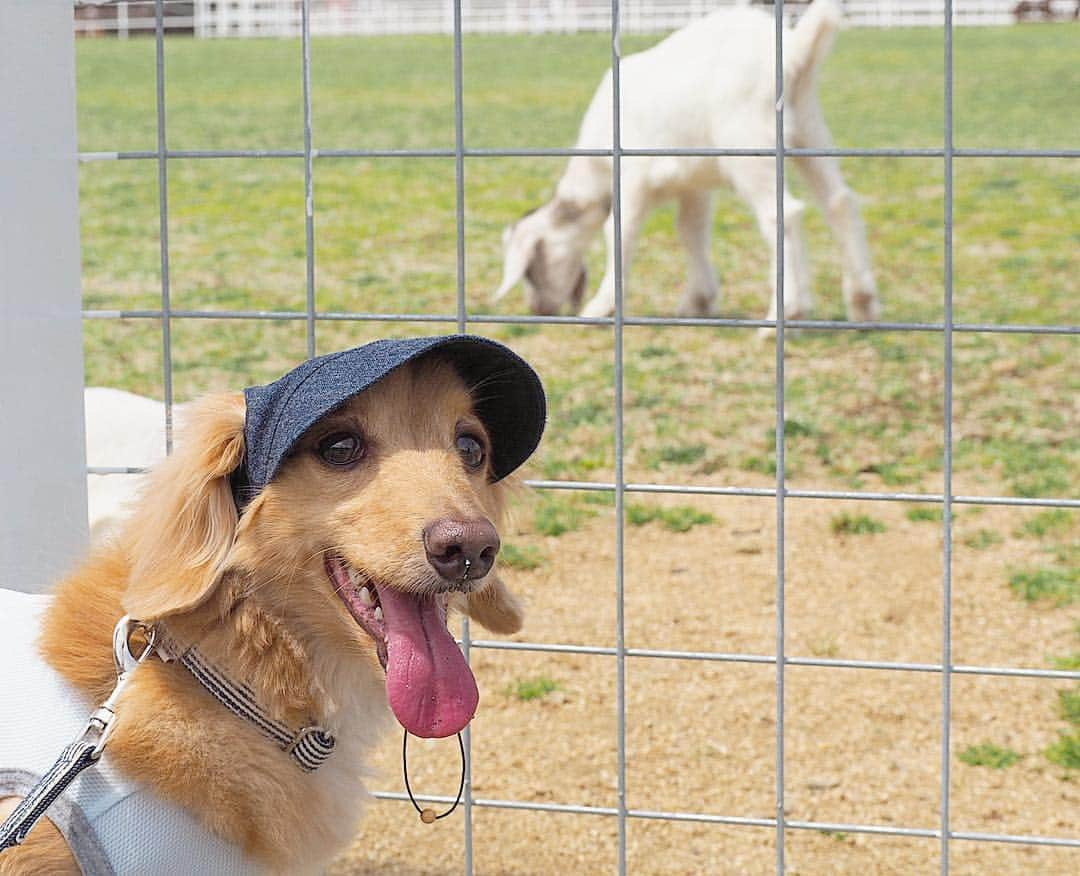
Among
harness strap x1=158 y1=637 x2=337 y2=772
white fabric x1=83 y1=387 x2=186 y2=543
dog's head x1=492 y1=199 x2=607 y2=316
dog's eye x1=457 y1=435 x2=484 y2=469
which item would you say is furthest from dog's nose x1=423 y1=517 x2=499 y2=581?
dog's head x1=492 y1=199 x2=607 y2=316

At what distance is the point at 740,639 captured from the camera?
4.92 meters

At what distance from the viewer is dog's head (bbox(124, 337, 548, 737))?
2.00 metres

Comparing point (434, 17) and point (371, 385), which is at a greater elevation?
point (434, 17)

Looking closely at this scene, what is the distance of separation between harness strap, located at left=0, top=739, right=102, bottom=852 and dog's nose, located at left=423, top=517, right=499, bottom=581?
524 mm

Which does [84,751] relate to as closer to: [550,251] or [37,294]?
[37,294]

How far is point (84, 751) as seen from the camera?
1993mm

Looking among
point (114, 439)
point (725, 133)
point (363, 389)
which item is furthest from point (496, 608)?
point (725, 133)

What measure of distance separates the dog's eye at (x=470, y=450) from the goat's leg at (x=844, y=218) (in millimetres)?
6780

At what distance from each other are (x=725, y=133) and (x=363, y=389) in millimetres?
6975

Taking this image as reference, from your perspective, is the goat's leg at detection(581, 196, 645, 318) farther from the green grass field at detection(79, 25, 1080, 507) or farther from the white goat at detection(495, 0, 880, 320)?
the green grass field at detection(79, 25, 1080, 507)

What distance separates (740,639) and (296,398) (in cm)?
315

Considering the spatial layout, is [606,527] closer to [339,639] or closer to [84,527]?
[84,527]

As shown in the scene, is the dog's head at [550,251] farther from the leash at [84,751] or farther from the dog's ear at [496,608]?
the leash at [84,751]

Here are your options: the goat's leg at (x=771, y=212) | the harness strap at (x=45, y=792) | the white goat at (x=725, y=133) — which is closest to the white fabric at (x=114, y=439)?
the harness strap at (x=45, y=792)
